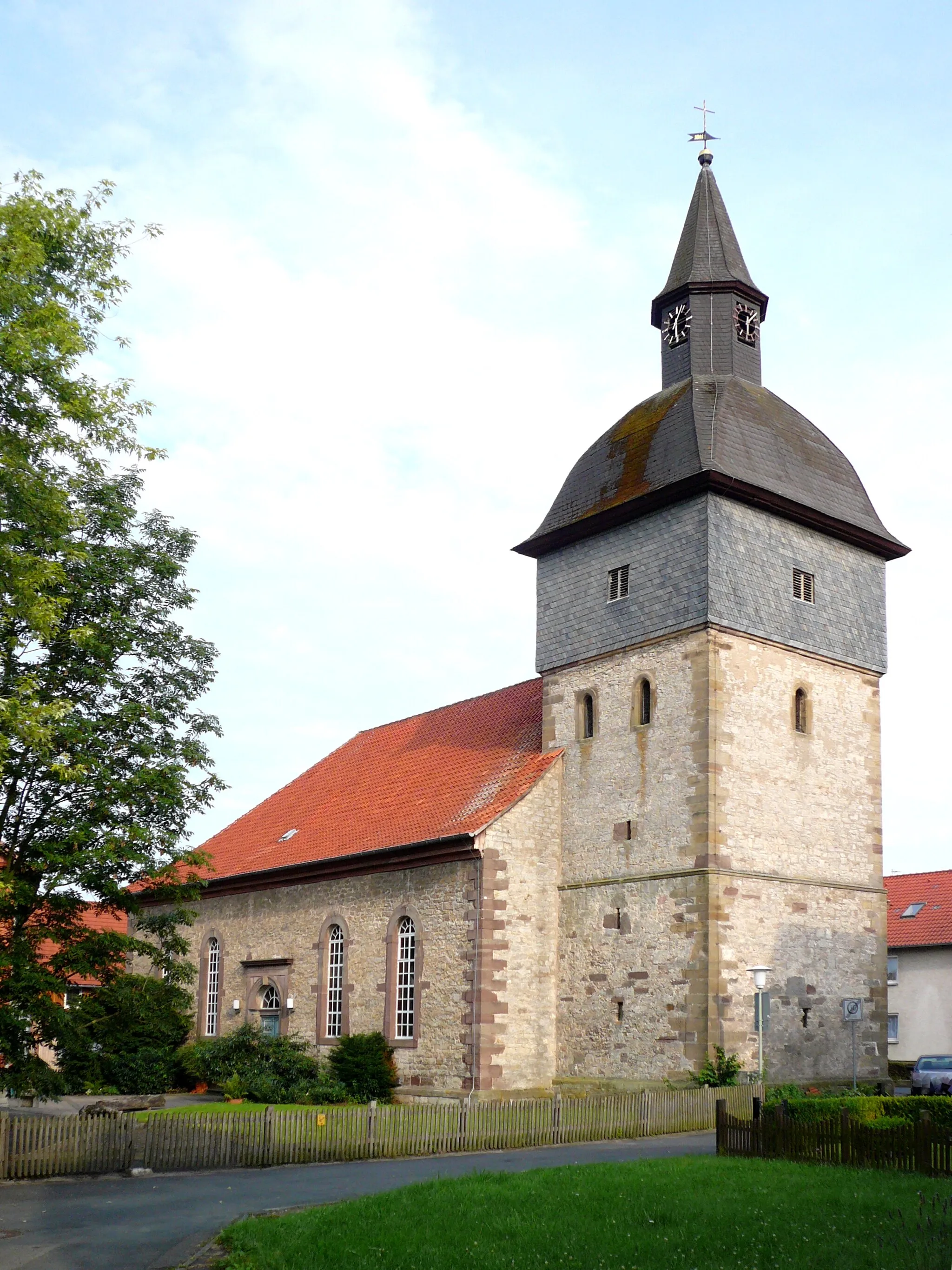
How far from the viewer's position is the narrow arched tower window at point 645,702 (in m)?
26.0

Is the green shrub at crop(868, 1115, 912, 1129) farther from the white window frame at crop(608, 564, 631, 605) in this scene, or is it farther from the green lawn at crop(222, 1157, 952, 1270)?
the white window frame at crop(608, 564, 631, 605)

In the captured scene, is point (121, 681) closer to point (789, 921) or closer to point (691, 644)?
point (691, 644)

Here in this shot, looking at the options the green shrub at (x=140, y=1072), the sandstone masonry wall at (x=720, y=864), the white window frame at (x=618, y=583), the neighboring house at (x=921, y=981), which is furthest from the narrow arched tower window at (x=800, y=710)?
the neighboring house at (x=921, y=981)

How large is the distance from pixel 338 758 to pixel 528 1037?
46.2 feet

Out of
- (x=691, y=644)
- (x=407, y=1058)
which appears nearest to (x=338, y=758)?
(x=407, y=1058)

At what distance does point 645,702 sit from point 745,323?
31.3 feet

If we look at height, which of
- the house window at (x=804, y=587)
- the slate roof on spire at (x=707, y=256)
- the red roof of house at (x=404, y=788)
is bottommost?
the red roof of house at (x=404, y=788)

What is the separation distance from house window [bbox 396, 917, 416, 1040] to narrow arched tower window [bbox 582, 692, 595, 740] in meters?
5.54

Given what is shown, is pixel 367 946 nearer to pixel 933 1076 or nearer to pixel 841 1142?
pixel 933 1076

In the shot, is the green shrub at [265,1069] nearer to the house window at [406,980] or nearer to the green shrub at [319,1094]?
the green shrub at [319,1094]

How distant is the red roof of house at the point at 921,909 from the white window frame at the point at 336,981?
791 inches

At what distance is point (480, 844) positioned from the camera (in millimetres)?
25719

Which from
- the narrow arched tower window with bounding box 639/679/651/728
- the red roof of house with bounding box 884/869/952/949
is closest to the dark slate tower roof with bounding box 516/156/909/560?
the narrow arched tower window with bounding box 639/679/651/728

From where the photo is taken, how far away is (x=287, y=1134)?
696 inches
